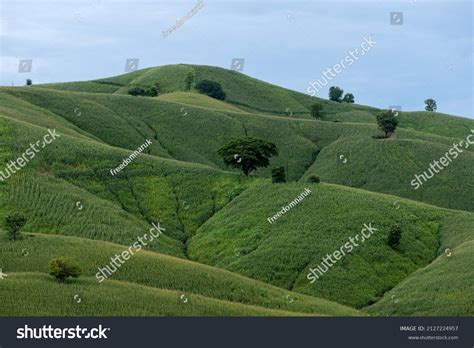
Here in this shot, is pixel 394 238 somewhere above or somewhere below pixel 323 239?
above

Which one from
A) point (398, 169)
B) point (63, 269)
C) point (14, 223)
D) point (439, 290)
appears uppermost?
point (398, 169)

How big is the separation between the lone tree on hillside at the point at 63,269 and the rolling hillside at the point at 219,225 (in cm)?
79

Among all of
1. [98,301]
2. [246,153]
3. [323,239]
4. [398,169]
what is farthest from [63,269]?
[398,169]

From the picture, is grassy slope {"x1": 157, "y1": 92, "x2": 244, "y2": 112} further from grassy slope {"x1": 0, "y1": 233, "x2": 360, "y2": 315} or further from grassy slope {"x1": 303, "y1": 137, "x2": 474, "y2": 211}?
grassy slope {"x1": 0, "y1": 233, "x2": 360, "y2": 315}

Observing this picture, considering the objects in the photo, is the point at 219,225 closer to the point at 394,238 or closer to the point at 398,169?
the point at 394,238

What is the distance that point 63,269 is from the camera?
56.9 m

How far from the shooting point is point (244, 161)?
10369cm

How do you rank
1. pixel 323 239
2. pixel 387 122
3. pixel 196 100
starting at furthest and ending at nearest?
pixel 196 100, pixel 387 122, pixel 323 239

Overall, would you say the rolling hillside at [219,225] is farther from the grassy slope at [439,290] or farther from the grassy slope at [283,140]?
the grassy slope at [283,140]

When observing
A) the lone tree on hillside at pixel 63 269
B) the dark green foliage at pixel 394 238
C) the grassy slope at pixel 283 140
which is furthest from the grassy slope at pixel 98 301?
the grassy slope at pixel 283 140

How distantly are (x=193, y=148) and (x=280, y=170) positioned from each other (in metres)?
46.7

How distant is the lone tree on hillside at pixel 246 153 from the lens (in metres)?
104

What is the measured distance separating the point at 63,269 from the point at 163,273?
952 centimetres
